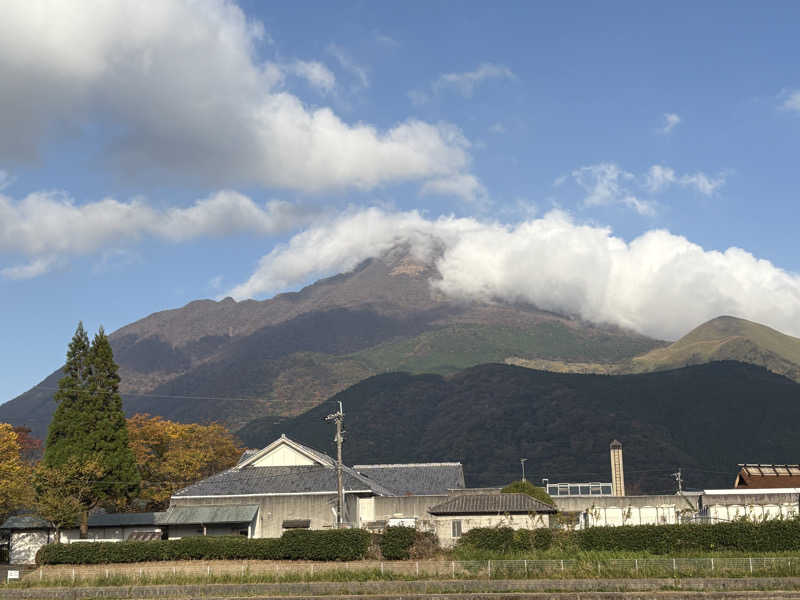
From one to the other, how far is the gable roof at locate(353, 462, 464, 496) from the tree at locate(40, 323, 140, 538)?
31.6 meters

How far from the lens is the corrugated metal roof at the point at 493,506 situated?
45.4 m

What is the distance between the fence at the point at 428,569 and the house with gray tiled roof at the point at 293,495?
16511mm

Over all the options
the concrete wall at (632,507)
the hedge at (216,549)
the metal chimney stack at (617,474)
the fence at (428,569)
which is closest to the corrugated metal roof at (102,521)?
the hedge at (216,549)

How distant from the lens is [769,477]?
7850cm

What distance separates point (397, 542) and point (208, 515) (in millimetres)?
23320

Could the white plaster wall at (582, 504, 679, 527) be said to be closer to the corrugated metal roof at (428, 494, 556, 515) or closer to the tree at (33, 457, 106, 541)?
the corrugated metal roof at (428, 494, 556, 515)

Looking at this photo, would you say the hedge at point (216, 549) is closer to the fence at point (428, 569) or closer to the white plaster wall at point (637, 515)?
the fence at point (428, 569)

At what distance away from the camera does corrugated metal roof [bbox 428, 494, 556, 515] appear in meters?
45.4

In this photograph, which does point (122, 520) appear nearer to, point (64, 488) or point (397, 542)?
point (64, 488)

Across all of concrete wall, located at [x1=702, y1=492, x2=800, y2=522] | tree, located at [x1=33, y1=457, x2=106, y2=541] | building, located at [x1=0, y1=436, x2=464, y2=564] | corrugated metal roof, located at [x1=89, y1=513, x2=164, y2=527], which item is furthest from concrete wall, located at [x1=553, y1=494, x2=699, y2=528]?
tree, located at [x1=33, y1=457, x2=106, y2=541]

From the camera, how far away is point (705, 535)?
39469mm

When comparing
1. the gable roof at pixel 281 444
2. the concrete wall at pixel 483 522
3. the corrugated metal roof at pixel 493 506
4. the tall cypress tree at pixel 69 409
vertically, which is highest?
the tall cypress tree at pixel 69 409

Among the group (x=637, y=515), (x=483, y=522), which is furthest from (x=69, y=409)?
(x=637, y=515)

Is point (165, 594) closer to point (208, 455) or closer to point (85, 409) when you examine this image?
point (85, 409)
